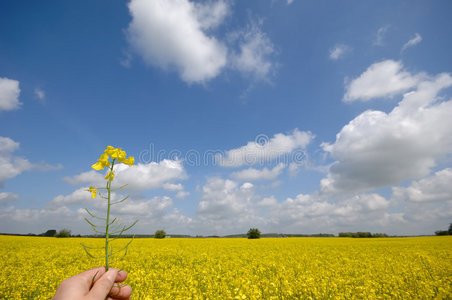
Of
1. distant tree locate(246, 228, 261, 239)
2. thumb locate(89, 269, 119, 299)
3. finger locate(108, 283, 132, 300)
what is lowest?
distant tree locate(246, 228, 261, 239)

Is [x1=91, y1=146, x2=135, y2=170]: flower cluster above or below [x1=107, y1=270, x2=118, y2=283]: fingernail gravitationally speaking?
above

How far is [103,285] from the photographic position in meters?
1.53

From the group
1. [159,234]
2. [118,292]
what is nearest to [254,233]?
[159,234]

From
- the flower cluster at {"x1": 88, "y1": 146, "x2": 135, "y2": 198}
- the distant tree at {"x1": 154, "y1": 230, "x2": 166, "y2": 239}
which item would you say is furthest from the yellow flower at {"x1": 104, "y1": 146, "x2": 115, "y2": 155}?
the distant tree at {"x1": 154, "y1": 230, "x2": 166, "y2": 239}

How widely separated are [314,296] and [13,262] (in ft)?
48.7

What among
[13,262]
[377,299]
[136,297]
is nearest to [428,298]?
[377,299]

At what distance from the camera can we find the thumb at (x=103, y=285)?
147 cm

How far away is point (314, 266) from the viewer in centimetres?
943

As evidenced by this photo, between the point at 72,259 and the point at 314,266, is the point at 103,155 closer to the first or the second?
the point at 314,266

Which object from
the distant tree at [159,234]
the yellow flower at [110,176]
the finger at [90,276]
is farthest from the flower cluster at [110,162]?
the distant tree at [159,234]

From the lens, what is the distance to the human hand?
1384 millimetres

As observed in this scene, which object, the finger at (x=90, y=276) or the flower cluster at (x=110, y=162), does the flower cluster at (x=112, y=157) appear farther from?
the finger at (x=90, y=276)

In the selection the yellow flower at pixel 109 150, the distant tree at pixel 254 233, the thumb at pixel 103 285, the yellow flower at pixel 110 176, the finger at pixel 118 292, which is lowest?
the distant tree at pixel 254 233

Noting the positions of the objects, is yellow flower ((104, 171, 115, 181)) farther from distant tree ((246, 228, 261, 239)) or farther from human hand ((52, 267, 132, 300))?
distant tree ((246, 228, 261, 239))
